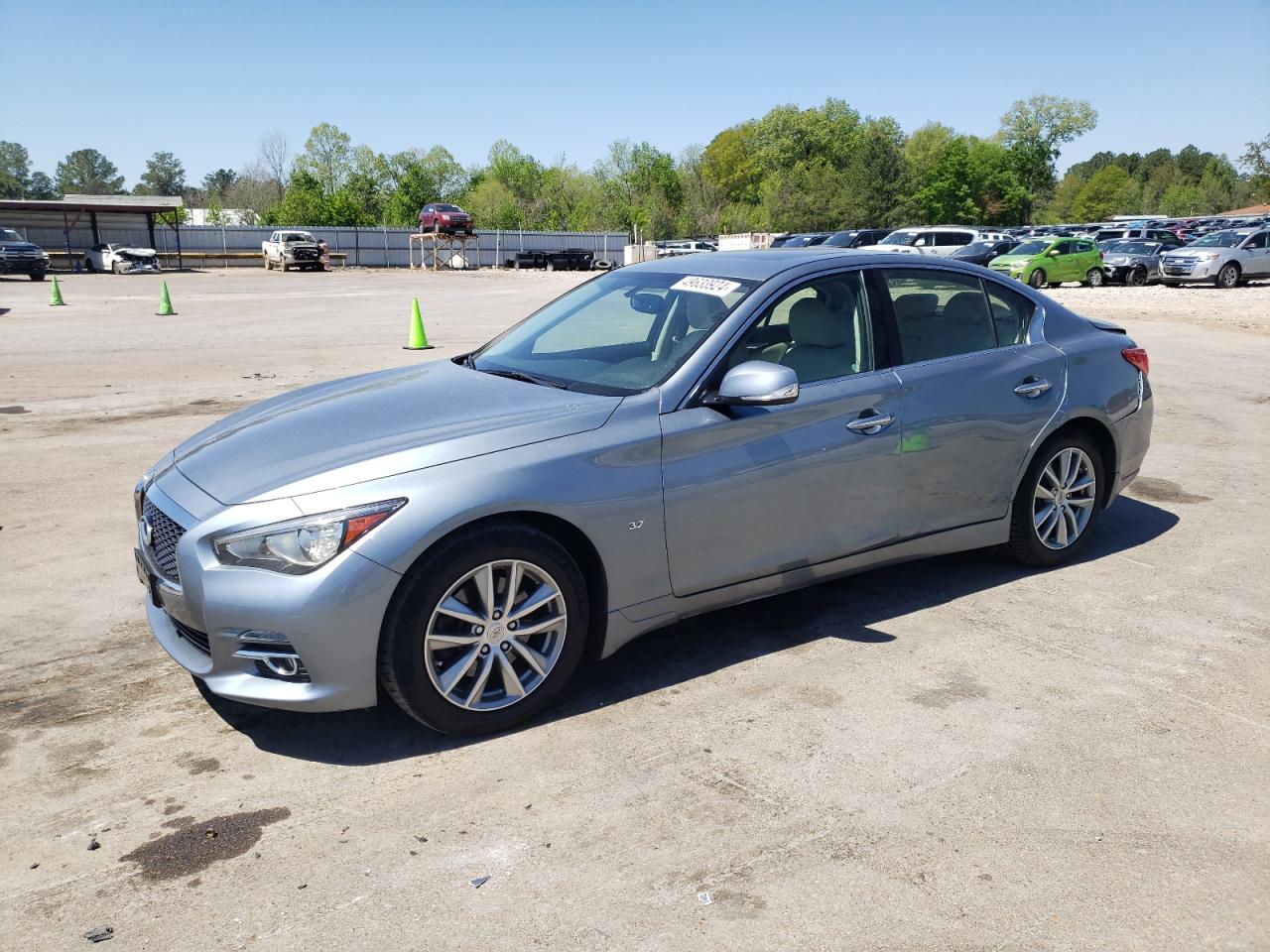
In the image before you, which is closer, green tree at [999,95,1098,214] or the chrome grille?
the chrome grille

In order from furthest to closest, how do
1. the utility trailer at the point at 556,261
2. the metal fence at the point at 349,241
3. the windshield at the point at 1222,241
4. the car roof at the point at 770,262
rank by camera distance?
1. the metal fence at the point at 349,241
2. the utility trailer at the point at 556,261
3. the windshield at the point at 1222,241
4. the car roof at the point at 770,262

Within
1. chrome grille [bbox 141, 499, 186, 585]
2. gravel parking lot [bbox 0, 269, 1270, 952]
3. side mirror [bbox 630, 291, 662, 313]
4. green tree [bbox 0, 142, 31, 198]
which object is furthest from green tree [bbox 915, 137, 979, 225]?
green tree [bbox 0, 142, 31, 198]

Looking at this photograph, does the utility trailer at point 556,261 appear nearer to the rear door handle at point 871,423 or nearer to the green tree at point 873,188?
the green tree at point 873,188

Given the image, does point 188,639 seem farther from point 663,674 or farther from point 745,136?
point 745,136

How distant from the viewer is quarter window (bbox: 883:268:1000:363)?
4949 mm

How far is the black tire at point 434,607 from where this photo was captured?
353 centimetres

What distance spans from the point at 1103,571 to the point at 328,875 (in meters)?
4.31

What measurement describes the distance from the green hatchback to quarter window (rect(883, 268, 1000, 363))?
28.8 metres

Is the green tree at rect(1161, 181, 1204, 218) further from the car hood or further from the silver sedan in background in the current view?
the car hood

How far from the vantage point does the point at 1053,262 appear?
33.5 meters

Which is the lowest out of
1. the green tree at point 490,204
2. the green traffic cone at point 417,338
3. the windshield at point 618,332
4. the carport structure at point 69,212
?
the green traffic cone at point 417,338

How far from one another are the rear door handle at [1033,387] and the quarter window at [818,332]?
0.93 meters

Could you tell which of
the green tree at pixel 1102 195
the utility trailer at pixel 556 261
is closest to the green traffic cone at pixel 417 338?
the utility trailer at pixel 556 261

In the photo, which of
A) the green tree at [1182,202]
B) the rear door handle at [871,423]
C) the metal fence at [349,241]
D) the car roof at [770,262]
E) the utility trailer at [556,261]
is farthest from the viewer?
Result: the green tree at [1182,202]
